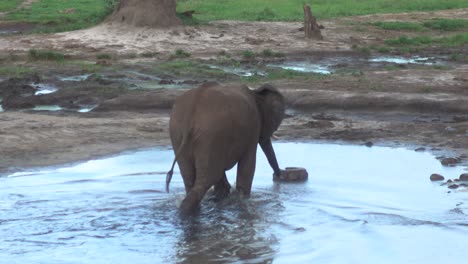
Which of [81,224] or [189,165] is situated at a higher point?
[189,165]

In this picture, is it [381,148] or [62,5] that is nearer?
[381,148]

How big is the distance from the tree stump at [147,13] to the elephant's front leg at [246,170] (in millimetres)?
14764

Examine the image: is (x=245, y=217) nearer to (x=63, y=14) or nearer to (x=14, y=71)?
(x=14, y=71)

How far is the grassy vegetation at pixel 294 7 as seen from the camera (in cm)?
3275

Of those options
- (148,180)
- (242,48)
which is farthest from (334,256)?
(242,48)

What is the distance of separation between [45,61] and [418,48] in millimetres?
9735

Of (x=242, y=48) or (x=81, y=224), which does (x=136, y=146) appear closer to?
(x=81, y=224)

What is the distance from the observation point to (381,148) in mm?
12766

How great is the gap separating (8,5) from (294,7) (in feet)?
42.6

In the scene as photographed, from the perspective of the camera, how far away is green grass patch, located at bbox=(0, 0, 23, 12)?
40188mm

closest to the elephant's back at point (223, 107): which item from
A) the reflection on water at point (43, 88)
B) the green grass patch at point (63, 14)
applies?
the reflection on water at point (43, 88)

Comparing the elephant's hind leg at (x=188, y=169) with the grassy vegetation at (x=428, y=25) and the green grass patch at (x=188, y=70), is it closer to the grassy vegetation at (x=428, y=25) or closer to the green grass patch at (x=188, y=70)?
the green grass patch at (x=188, y=70)

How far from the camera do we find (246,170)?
9414 millimetres

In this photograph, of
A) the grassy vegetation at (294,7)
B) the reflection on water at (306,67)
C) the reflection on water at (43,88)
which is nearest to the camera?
the reflection on water at (43,88)
